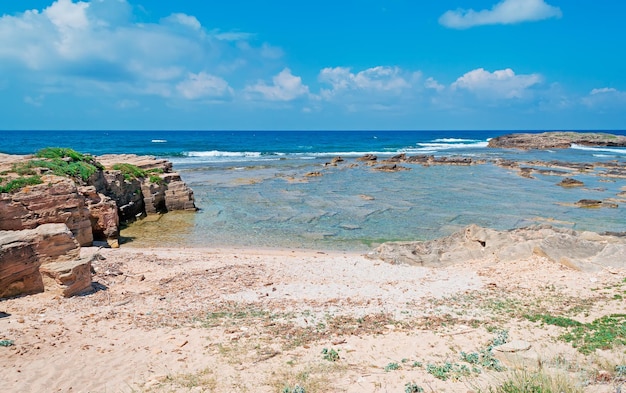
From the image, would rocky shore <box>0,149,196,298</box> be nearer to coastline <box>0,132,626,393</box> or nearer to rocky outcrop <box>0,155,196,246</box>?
rocky outcrop <box>0,155,196,246</box>

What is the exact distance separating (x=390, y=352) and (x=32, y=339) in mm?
5821

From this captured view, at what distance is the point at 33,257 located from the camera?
9.55 meters

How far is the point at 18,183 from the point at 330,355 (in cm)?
1128

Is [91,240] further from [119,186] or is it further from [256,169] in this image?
[256,169]

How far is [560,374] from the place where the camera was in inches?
201

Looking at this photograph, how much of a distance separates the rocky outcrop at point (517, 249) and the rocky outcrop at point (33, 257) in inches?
323

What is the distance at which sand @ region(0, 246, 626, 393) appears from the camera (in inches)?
244

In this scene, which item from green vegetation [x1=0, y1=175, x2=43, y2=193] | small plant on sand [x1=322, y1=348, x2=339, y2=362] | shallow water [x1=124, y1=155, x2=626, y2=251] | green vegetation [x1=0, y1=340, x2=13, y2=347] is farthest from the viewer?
shallow water [x1=124, y1=155, x2=626, y2=251]

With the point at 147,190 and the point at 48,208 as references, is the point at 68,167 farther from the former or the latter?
the point at 147,190

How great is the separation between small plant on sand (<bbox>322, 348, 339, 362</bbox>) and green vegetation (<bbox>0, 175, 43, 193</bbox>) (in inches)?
429

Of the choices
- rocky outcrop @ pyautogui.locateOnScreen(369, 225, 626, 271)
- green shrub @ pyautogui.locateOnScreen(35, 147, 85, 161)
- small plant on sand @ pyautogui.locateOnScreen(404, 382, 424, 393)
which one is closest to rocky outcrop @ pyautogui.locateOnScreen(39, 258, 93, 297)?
small plant on sand @ pyautogui.locateOnScreen(404, 382, 424, 393)

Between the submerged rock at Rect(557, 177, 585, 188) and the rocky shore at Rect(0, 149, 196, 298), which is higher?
the rocky shore at Rect(0, 149, 196, 298)

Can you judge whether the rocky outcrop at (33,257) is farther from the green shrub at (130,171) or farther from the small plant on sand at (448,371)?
the green shrub at (130,171)

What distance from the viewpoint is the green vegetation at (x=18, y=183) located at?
12.9 metres
